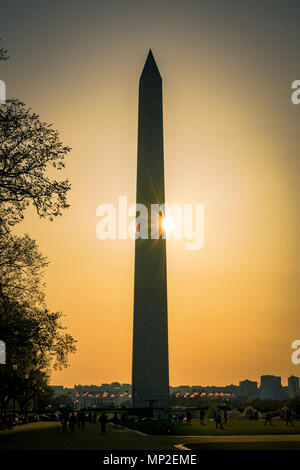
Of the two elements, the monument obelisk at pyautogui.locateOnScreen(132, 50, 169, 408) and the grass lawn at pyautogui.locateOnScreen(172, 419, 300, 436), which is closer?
the grass lawn at pyautogui.locateOnScreen(172, 419, 300, 436)

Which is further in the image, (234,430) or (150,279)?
(150,279)

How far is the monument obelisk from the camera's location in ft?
235

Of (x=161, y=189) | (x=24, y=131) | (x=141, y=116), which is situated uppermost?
(x=141, y=116)

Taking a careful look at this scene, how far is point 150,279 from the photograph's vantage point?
72312 millimetres

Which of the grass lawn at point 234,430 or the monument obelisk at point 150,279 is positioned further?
the monument obelisk at point 150,279

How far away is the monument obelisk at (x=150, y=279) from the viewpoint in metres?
71.6

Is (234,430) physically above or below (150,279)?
below

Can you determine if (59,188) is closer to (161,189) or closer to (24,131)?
(24,131)

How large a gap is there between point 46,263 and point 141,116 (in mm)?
41030

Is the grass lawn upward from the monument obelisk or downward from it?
downward

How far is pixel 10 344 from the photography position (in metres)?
32.7
